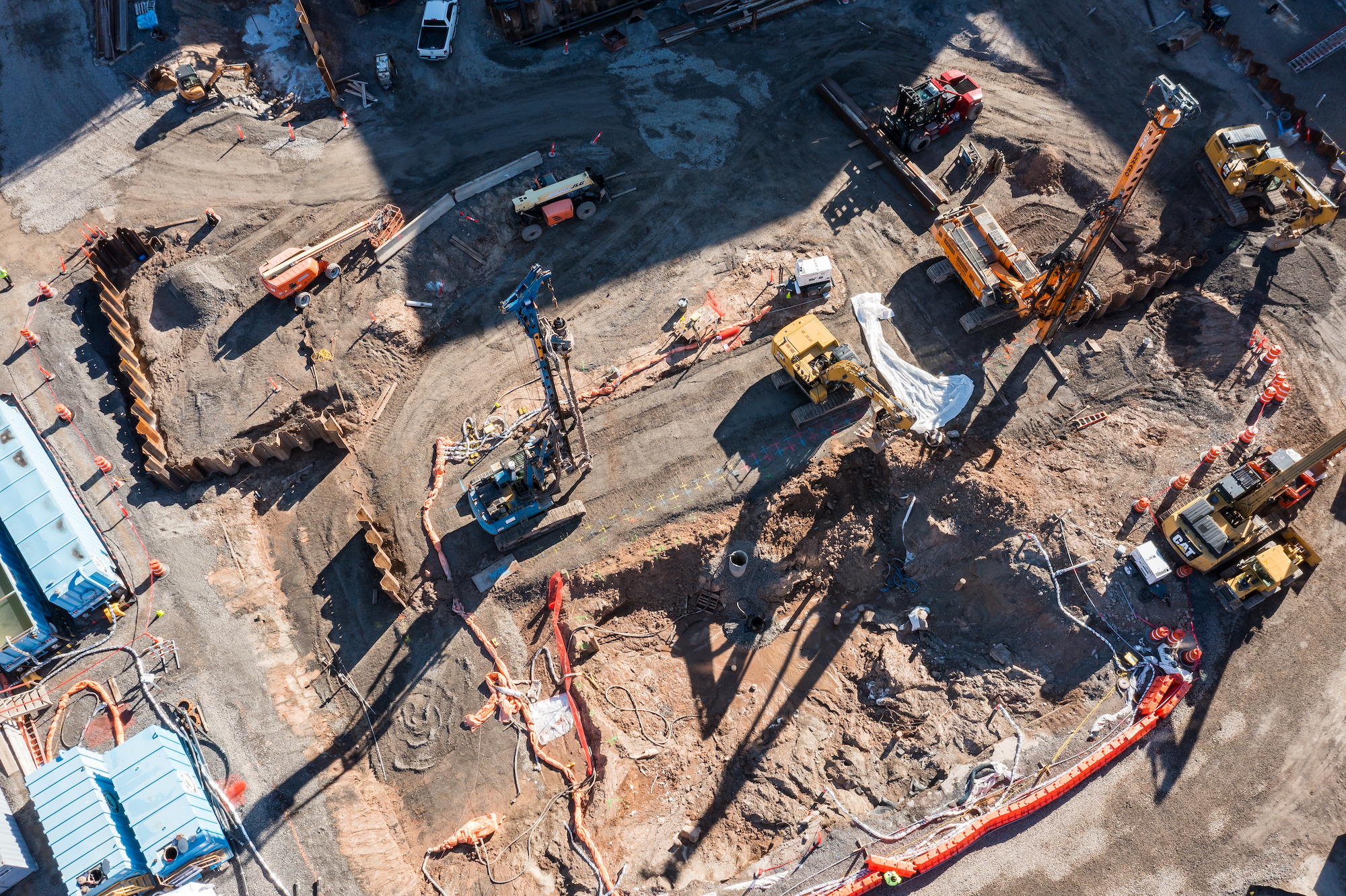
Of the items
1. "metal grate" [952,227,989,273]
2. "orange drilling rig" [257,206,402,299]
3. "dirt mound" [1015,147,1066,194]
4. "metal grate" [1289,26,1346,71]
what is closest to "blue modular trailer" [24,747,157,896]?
"orange drilling rig" [257,206,402,299]

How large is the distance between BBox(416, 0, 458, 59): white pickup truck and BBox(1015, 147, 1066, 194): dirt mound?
26.6 meters

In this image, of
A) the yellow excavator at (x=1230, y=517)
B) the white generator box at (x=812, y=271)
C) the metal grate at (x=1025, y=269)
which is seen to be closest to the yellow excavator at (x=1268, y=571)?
the yellow excavator at (x=1230, y=517)

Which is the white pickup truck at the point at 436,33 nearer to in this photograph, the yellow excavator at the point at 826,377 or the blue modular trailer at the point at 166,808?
the yellow excavator at the point at 826,377

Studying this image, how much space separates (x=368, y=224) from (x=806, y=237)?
60.5ft

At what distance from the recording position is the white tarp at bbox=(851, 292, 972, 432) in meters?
29.0

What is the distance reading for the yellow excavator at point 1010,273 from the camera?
2866 centimetres

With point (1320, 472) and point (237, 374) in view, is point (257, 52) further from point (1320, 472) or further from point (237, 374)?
point (1320, 472)

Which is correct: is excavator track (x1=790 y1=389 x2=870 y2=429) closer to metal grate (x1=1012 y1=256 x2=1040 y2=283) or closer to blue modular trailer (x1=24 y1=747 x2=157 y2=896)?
metal grate (x1=1012 y1=256 x2=1040 y2=283)

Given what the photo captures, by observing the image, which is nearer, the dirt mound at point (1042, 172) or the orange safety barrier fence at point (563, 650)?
the orange safety barrier fence at point (563, 650)

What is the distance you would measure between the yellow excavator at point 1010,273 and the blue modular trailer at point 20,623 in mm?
34430

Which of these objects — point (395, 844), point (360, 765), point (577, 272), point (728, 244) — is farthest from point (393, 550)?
point (728, 244)

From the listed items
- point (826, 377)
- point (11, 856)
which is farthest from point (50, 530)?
point (826, 377)

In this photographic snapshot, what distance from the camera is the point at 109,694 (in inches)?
1014

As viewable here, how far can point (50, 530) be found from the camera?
88.0ft
